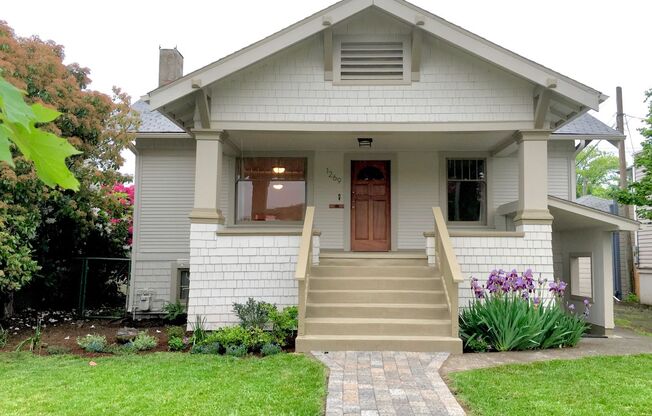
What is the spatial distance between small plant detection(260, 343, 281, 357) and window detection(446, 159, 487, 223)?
5.23 metres

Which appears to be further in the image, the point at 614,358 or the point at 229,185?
the point at 229,185

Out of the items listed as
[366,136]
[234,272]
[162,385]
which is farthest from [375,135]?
[162,385]

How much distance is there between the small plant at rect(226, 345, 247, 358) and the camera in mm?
7117

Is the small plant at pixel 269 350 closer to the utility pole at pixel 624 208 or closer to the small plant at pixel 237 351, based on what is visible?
the small plant at pixel 237 351

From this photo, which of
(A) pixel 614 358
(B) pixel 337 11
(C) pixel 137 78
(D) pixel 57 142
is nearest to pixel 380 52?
(B) pixel 337 11

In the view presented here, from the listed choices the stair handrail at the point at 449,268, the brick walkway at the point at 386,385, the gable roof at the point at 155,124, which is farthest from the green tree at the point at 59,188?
the stair handrail at the point at 449,268

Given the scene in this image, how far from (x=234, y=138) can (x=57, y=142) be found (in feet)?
29.0

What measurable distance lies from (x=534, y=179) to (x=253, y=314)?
16.9 feet

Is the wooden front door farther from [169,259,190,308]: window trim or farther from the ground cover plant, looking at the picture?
[169,259,190,308]: window trim

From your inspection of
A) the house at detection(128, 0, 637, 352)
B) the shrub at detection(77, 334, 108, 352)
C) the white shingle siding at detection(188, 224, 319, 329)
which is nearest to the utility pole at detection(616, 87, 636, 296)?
the house at detection(128, 0, 637, 352)

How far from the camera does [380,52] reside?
29.3ft

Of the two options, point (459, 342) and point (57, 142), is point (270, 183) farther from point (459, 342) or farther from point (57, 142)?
point (57, 142)

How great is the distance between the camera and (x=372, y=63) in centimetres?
888

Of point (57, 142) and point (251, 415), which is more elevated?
point (57, 142)
